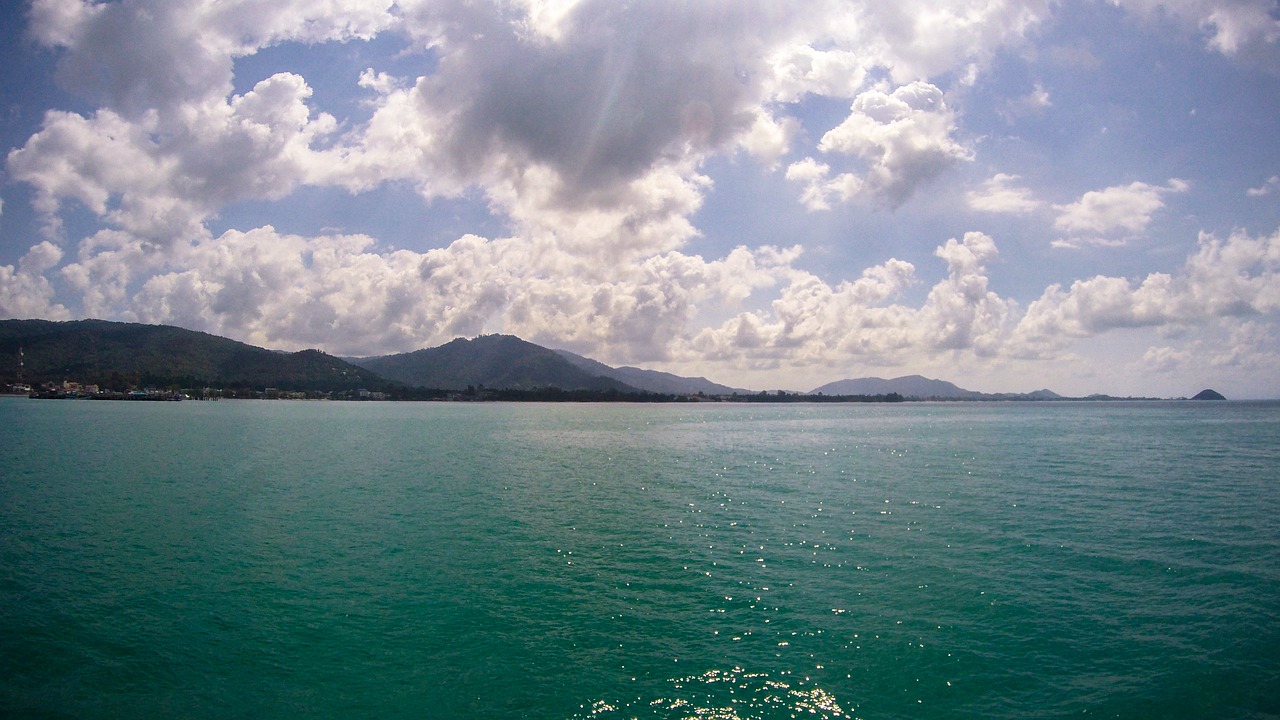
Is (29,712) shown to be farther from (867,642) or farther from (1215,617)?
(1215,617)

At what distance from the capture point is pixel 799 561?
95.4ft

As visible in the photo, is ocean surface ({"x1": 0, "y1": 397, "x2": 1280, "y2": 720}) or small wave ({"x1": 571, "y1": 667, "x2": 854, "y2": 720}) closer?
small wave ({"x1": 571, "y1": 667, "x2": 854, "y2": 720})

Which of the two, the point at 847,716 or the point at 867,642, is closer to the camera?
the point at 847,716

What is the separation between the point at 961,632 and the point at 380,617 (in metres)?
20.4

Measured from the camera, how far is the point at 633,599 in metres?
24.0

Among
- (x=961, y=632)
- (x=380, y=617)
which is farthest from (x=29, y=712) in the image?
(x=961, y=632)

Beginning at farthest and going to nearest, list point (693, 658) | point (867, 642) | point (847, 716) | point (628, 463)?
point (628, 463), point (867, 642), point (693, 658), point (847, 716)

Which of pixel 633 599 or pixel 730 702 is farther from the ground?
pixel 633 599

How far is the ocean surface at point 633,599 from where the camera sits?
1728cm

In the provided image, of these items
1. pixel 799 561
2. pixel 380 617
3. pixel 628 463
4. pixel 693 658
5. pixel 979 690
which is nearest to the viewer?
pixel 979 690

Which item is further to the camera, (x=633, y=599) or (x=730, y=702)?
(x=633, y=599)

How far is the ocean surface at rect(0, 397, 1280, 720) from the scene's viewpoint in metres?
17.3

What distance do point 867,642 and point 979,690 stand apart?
3.52 m

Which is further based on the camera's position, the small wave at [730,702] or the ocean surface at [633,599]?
the ocean surface at [633,599]
